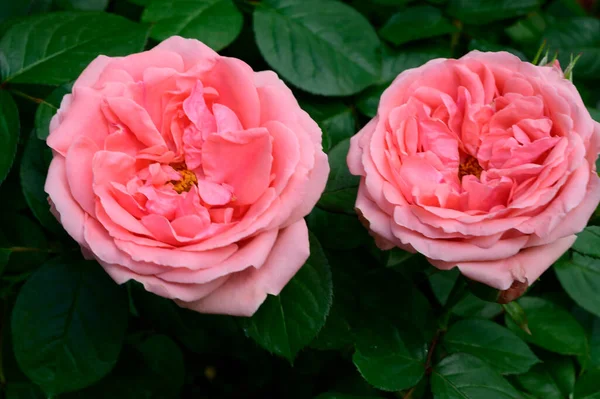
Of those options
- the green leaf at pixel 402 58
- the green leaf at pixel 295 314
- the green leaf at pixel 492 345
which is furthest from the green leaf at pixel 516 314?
the green leaf at pixel 402 58

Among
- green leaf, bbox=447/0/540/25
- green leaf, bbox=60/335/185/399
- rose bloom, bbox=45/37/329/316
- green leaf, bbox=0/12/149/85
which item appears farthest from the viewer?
green leaf, bbox=447/0/540/25

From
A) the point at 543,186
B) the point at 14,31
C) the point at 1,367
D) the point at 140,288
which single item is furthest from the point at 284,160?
the point at 1,367

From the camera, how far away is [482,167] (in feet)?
2.36

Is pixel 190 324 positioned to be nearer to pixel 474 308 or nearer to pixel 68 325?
pixel 68 325

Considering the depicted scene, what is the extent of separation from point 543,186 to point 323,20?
48cm

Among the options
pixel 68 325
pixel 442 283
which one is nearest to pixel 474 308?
pixel 442 283

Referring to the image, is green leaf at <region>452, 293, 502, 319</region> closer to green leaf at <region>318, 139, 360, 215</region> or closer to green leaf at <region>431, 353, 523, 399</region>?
green leaf at <region>431, 353, 523, 399</region>

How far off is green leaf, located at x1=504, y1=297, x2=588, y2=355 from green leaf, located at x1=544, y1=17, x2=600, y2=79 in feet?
1.55

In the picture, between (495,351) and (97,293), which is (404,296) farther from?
(97,293)

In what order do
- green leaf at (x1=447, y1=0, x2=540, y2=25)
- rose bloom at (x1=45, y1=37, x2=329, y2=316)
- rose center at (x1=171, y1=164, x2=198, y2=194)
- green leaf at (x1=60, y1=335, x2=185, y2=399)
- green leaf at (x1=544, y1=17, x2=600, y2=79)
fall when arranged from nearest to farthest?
rose bloom at (x1=45, y1=37, x2=329, y2=316), rose center at (x1=171, y1=164, x2=198, y2=194), green leaf at (x1=60, y1=335, x2=185, y2=399), green leaf at (x1=447, y1=0, x2=540, y2=25), green leaf at (x1=544, y1=17, x2=600, y2=79)

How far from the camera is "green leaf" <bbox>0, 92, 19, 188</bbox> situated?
726mm

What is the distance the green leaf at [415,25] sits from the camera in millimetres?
994

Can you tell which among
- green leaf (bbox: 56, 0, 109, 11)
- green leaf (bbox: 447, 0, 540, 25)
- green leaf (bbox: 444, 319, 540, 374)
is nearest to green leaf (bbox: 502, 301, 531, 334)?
green leaf (bbox: 444, 319, 540, 374)

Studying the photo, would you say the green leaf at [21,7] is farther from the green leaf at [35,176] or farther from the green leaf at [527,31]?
the green leaf at [527,31]
